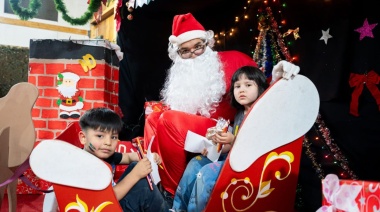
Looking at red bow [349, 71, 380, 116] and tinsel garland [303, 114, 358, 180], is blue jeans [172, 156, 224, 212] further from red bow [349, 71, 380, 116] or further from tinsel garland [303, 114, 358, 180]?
red bow [349, 71, 380, 116]

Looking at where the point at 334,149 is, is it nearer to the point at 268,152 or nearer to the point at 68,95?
the point at 268,152

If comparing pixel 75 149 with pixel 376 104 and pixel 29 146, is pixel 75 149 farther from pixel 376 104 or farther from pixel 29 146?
pixel 376 104

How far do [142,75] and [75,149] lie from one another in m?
2.59

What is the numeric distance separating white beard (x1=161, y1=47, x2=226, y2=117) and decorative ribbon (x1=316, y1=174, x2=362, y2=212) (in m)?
1.21

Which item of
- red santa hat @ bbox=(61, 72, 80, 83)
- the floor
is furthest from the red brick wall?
the floor

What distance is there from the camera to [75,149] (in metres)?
1.39

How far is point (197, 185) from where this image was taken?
177 centimetres

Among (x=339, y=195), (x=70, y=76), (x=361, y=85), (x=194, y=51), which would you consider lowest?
(x=339, y=195)

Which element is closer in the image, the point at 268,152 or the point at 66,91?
the point at 268,152

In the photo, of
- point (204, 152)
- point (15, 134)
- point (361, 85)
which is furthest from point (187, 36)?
point (15, 134)

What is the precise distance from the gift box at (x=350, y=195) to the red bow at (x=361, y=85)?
45.3 inches

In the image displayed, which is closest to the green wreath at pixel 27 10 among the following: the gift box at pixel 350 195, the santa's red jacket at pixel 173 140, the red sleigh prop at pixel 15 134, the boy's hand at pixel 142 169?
the red sleigh prop at pixel 15 134

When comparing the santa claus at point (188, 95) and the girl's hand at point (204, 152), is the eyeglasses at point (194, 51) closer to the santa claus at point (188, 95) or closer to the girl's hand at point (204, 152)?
the santa claus at point (188, 95)

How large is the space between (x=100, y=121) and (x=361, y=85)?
1.65 m
